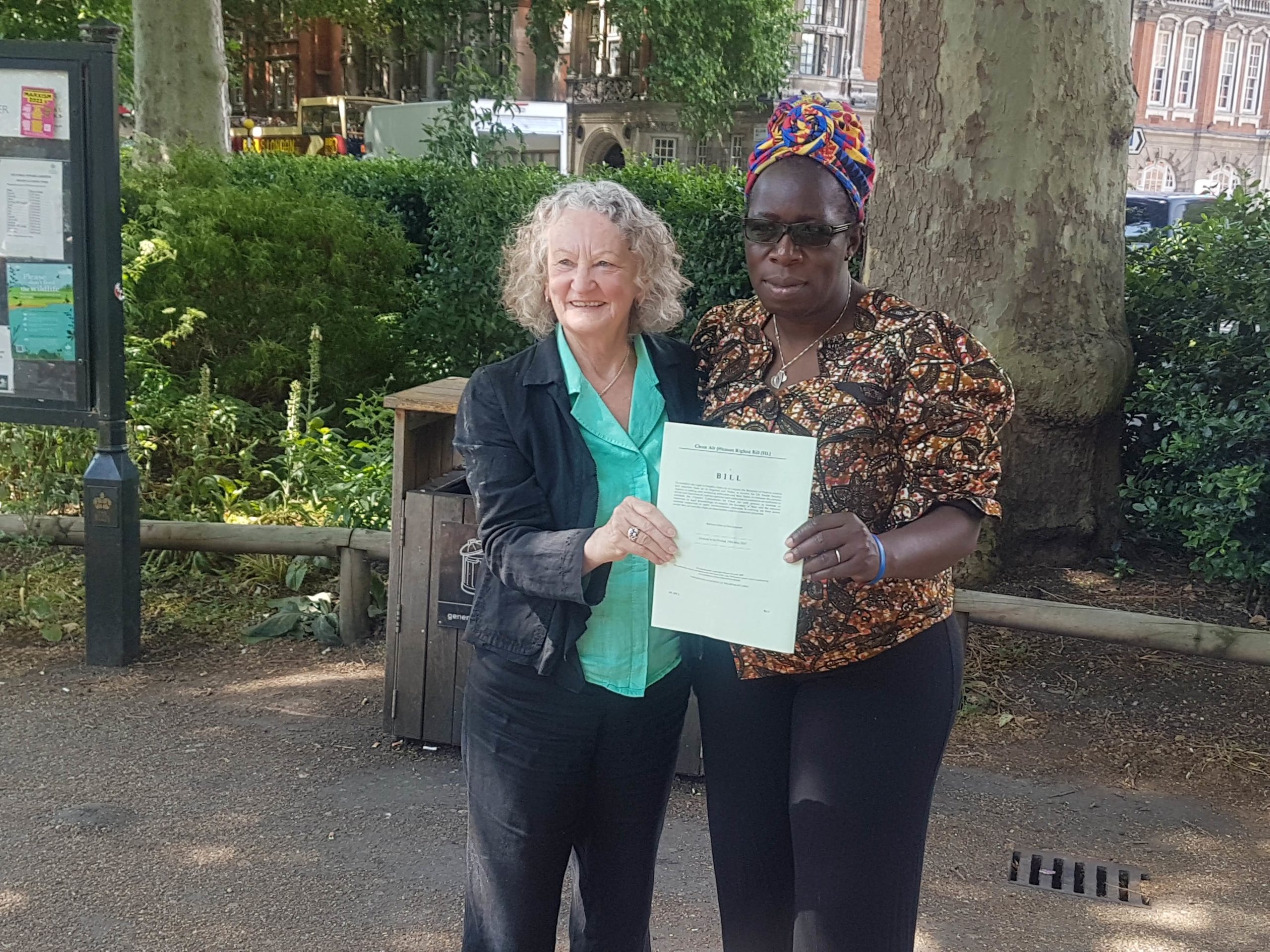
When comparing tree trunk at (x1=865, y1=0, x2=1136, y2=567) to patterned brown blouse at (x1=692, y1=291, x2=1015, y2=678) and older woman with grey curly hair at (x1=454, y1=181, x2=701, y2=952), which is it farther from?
patterned brown blouse at (x1=692, y1=291, x2=1015, y2=678)

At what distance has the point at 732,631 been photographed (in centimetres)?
215

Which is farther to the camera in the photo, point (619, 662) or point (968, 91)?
point (968, 91)

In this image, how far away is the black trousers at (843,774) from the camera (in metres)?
2.25

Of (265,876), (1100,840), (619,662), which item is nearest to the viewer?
(619,662)

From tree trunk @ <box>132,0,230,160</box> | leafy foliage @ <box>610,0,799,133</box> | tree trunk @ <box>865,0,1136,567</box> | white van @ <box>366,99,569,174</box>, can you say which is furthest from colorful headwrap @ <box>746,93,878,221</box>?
leafy foliage @ <box>610,0,799,133</box>

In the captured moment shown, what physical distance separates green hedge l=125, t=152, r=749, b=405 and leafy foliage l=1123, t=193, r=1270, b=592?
222 centimetres

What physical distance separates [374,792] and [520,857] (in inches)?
76.4

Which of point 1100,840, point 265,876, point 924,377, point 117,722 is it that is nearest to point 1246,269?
point 1100,840

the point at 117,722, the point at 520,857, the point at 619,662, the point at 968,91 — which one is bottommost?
the point at 117,722

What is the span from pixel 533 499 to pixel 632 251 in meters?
0.52

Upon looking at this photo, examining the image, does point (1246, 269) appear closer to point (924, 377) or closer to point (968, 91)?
point (968, 91)

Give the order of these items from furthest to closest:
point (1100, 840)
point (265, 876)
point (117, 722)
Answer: point (117, 722) < point (1100, 840) < point (265, 876)

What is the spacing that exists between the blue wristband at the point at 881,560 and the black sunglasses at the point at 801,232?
0.55 meters

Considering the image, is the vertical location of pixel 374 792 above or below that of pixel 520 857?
below
